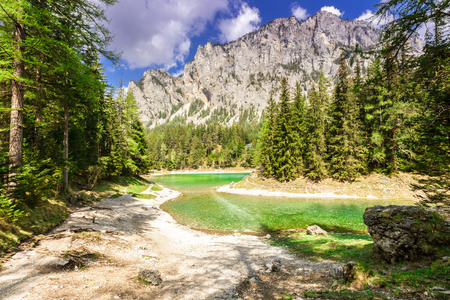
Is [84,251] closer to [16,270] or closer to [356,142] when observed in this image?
[16,270]

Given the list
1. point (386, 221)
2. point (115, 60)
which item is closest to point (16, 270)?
point (115, 60)

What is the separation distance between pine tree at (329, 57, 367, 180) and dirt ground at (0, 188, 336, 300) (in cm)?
2846

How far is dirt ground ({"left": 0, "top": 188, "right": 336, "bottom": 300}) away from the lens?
4398mm

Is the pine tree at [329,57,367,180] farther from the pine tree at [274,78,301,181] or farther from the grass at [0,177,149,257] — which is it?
the grass at [0,177,149,257]

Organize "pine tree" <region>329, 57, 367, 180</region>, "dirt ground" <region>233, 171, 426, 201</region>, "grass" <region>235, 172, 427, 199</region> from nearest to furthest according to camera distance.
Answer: "dirt ground" <region>233, 171, 426, 201</region> < "grass" <region>235, 172, 427, 199</region> < "pine tree" <region>329, 57, 367, 180</region>

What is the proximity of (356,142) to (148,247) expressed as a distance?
35.9m

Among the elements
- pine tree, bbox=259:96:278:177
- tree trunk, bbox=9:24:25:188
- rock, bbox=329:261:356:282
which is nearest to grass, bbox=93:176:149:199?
tree trunk, bbox=9:24:25:188

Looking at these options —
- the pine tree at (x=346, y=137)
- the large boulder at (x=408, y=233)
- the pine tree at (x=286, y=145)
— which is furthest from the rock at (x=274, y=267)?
the pine tree at (x=346, y=137)

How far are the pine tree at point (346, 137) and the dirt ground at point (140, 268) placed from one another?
2846cm

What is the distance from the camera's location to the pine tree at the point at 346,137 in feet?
102

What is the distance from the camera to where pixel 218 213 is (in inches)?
782

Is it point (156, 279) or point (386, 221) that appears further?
point (386, 221)

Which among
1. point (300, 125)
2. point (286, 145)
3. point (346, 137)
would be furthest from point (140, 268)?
point (300, 125)

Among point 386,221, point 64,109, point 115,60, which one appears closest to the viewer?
point 386,221
